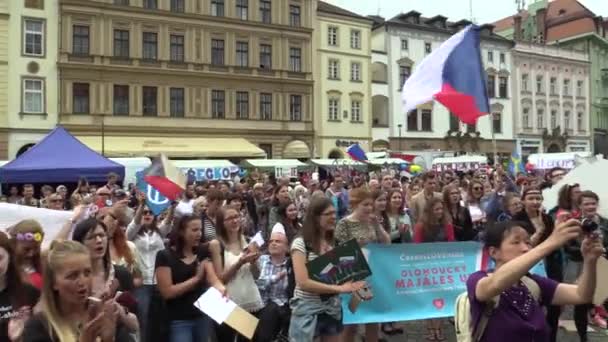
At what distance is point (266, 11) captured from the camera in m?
41.7

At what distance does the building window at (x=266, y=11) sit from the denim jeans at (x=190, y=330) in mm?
38371

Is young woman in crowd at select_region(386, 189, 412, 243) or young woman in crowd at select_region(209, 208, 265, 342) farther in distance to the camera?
young woman in crowd at select_region(386, 189, 412, 243)

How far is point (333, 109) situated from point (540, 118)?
23.2 metres

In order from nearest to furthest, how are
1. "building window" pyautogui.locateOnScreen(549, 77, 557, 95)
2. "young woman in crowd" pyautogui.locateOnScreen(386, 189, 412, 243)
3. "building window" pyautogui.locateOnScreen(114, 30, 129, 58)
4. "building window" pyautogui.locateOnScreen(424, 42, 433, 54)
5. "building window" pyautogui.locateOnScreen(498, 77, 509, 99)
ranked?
"young woman in crowd" pyautogui.locateOnScreen(386, 189, 412, 243)
"building window" pyautogui.locateOnScreen(114, 30, 129, 58)
"building window" pyautogui.locateOnScreen(424, 42, 433, 54)
"building window" pyautogui.locateOnScreen(498, 77, 509, 99)
"building window" pyautogui.locateOnScreen(549, 77, 557, 95)

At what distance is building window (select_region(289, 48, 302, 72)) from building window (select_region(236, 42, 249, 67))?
A: 10.5 ft

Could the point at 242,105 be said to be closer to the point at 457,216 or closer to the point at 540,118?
the point at 540,118

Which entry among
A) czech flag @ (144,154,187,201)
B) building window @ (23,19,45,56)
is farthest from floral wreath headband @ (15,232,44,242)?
building window @ (23,19,45,56)

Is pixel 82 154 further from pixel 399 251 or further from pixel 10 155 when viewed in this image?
pixel 10 155

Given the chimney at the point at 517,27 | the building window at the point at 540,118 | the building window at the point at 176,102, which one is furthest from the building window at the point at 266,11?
the chimney at the point at 517,27

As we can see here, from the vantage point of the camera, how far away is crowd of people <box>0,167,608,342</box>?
2.77m

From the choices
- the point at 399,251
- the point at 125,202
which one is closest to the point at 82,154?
the point at 125,202

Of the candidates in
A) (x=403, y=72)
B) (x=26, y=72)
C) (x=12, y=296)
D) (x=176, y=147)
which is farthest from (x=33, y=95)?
(x=12, y=296)

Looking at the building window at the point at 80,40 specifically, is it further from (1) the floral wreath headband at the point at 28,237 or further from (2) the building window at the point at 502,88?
(2) the building window at the point at 502,88

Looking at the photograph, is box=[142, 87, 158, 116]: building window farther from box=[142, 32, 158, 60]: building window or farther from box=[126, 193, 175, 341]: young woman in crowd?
box=[126, 193, 175, 341]: young woman in crowd
